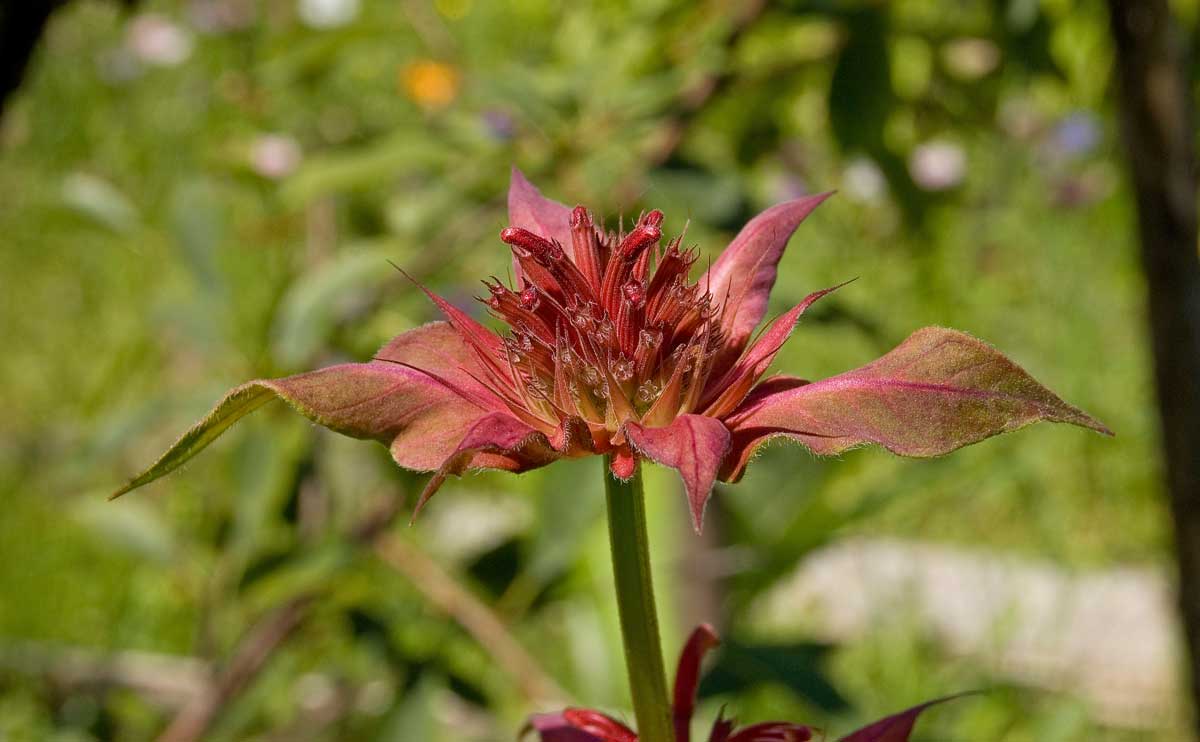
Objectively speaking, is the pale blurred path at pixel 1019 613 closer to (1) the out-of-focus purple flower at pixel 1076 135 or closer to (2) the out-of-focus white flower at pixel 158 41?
(1) the out-of-focus purple flower at pixel 1076 135

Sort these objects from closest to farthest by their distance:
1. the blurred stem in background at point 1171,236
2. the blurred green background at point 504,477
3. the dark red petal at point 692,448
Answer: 1. the dark red petal at point 692,448
2. the blurred stem in background at point 1171,236
3. the blurred green background at point 504,477

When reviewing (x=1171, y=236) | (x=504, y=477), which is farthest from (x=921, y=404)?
(x=504, y=477)

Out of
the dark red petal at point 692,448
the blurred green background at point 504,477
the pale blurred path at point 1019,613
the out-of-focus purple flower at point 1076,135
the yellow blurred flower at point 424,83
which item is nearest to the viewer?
the dark red petal at point 692,448

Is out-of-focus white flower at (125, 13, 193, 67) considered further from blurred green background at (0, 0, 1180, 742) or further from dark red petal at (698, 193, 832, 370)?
dark red petal at (698, 193, 832, 370)

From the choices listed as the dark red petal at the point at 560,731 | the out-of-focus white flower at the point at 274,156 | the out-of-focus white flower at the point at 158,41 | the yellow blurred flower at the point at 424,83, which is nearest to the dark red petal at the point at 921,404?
the dark red petal at the point at 560,731

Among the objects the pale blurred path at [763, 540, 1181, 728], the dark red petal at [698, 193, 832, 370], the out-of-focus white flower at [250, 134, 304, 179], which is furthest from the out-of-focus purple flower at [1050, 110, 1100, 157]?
the dark red petal at [698, 193, 832, 370]

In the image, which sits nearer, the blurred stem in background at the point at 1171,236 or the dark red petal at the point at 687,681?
the dark red petal at the point at 687,681
